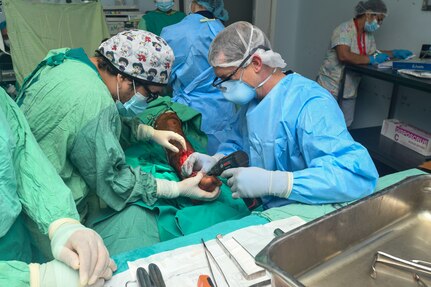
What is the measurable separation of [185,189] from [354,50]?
9.11 ft

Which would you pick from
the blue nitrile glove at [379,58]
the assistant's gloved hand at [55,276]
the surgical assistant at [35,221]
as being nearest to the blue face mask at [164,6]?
the blue nitrile glove at [379,58]

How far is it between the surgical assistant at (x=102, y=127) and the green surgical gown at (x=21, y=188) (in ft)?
0.71

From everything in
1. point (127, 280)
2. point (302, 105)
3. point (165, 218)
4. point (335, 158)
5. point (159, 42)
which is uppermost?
point (159, 42)

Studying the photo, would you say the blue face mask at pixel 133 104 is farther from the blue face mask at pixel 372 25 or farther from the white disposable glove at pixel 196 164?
the blue face mask at pixel 372 25

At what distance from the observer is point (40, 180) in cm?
88

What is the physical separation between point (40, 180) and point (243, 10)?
15.8 ft

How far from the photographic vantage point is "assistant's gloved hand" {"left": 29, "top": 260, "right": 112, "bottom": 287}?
0.73 m

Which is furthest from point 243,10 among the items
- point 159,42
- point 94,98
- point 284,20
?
point 94,98

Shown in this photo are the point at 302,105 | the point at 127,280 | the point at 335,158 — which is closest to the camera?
→ the point at 127,280

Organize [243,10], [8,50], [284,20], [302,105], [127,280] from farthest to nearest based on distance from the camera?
[243,10]
[284,20]
[8,50]
[302,105]
[127,280]

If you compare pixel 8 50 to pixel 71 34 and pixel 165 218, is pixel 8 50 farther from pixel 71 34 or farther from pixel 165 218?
pixel 165 218

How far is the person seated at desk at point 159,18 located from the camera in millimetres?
3496

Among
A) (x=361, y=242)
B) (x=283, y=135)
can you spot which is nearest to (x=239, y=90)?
(x=283, y=135)

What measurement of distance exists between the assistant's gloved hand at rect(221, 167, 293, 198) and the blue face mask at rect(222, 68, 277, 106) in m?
0.34
